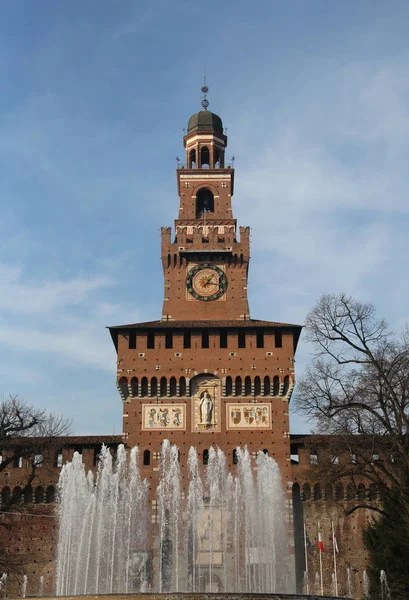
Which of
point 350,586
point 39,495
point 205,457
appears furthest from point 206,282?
point 350,586

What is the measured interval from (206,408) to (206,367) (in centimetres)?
218

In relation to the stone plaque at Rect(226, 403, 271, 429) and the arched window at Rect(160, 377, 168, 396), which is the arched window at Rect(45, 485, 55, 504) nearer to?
the arched window at Rect(160, 377, 168, 396)

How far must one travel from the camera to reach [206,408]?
133 ft

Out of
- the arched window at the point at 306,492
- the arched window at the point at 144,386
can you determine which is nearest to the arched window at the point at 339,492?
the arched window at the point at 306,492

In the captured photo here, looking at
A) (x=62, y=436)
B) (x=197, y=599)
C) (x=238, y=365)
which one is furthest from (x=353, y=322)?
(x=62, y=436)

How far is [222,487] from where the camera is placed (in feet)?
128

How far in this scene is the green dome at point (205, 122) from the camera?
51.1 m

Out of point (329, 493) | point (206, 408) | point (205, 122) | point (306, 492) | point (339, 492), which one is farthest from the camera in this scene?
point (205, 122)

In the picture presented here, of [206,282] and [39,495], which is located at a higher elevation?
[206,282]

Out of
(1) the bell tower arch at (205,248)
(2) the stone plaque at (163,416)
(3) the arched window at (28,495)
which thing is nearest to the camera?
(2) the stone plaque at (163,416)

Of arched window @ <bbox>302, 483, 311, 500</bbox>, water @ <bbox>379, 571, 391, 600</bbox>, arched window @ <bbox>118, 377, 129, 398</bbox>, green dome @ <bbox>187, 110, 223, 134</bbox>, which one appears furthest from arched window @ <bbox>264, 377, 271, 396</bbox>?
green dome @ <bbox>187, 110, 223, 134</bbox>

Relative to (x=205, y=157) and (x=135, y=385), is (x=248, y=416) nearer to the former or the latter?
(x=135, y=385)

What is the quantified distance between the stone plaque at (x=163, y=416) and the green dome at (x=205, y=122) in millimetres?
19493

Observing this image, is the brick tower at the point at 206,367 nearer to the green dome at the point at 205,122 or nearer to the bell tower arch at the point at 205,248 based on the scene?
the bell tower arch at the point at 205,248
